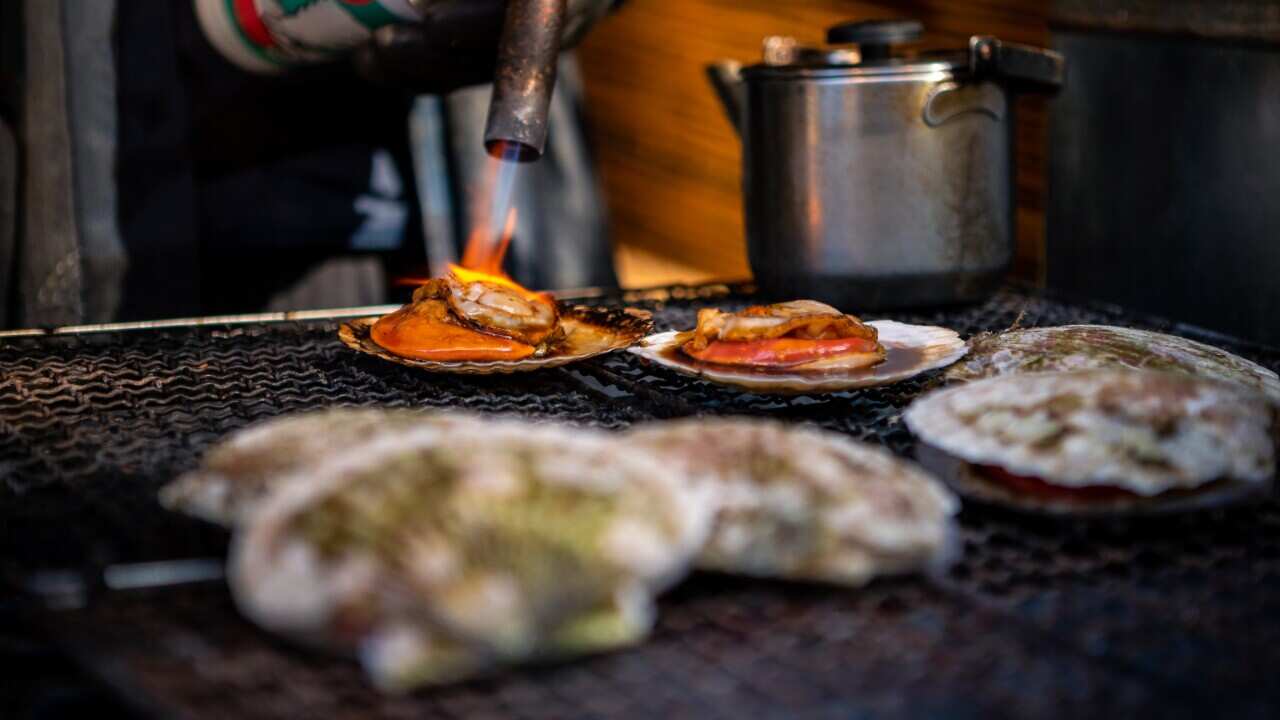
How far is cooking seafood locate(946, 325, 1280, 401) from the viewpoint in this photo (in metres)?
1.17

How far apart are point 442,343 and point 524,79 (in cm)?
29

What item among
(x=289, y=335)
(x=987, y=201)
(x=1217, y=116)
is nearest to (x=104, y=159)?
(x=289, y=335)

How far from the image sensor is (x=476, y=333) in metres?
1.36

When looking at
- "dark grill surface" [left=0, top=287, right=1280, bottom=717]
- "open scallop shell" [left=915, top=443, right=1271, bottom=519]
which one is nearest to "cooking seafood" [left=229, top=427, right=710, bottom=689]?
"dark grill surface" [left=0, top=287, right=1280, bottom=717]

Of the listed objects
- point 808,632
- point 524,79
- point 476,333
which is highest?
point 524,79

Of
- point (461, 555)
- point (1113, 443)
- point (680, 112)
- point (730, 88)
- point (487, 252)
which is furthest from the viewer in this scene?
point (680, 112)

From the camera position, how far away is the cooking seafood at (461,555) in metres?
0.68

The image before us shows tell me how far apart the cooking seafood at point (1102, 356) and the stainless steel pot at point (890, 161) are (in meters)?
0.36

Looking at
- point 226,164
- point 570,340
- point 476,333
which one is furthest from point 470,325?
point 226,164

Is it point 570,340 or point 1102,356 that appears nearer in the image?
point 1102,356

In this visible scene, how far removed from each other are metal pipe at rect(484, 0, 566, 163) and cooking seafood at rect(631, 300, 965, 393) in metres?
0.25

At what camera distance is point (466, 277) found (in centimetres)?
146

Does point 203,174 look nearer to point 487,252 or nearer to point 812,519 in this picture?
point 487,252

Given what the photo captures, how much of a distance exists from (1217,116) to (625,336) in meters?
1.12
